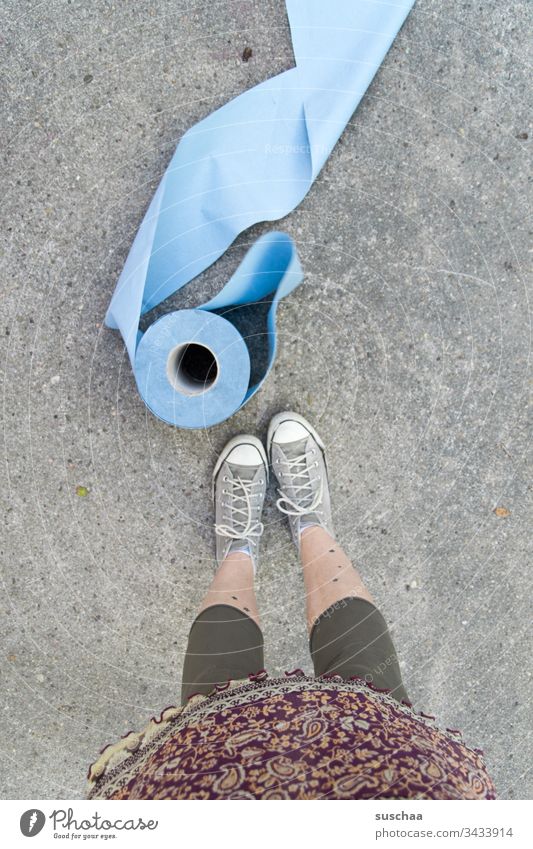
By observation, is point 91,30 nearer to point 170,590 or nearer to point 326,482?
point 326,482

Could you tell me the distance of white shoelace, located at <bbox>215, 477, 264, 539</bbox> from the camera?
1.25m

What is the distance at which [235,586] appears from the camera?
120cm

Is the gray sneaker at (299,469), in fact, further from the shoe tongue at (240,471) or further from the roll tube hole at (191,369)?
the roll tube hole at (191,369)

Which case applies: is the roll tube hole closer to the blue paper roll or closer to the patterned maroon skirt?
the blue paper roll

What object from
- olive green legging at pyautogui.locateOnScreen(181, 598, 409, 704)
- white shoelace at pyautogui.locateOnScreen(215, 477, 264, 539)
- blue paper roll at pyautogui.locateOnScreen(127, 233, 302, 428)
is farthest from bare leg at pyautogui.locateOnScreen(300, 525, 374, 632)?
blue paper roll at pyautogui.locateOnScreen(127, 233, 302, 428)

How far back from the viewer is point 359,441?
129 cm

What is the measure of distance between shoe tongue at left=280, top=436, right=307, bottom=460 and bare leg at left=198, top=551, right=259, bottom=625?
237 millimetres

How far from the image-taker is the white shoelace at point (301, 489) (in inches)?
49.7

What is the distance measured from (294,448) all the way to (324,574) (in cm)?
27

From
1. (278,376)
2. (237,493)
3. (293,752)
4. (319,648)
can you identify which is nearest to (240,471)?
(237,493)

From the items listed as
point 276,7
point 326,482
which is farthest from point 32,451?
point 276,7

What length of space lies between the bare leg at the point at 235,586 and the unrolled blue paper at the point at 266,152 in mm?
443

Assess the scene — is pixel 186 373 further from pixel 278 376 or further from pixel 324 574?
pixel 324 574
